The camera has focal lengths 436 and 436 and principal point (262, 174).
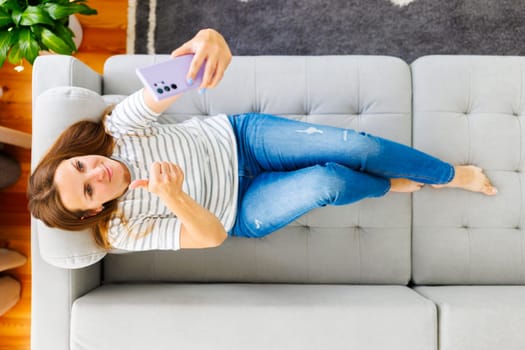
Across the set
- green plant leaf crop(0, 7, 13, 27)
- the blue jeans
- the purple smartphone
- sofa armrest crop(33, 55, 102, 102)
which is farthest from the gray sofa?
the purple smartphone

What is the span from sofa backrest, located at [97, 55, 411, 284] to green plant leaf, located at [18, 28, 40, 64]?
22 centimetres

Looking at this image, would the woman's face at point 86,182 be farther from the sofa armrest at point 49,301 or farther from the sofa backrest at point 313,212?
Answer: the sofa backrest at point 313,212

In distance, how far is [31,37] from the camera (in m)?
1.33

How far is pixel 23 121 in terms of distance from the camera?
1.72 meters

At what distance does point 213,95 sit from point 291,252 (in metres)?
0.54

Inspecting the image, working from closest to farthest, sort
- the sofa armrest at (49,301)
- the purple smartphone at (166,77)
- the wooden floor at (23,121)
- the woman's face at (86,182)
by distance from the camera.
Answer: the purple smartphone at (166,77), the woman's face at (86,182), the sofa armrest at (49,301), the wooden floor at (23,121)

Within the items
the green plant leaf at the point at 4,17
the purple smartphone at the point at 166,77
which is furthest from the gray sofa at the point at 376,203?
the purple smartphone at the point at 166,77

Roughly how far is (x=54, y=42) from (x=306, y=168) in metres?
0.86

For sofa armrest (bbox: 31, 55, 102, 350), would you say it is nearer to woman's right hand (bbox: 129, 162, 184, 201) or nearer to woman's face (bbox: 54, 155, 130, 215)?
woman's face (bbox: 54, 155, 130, 215)

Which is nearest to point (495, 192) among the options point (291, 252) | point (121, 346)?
point (291, 252)

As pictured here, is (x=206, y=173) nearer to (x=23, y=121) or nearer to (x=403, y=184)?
(x=403, y=184)

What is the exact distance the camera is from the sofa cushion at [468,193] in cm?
132

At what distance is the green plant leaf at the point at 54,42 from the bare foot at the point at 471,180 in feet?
3.95

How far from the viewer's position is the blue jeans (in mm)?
1147
